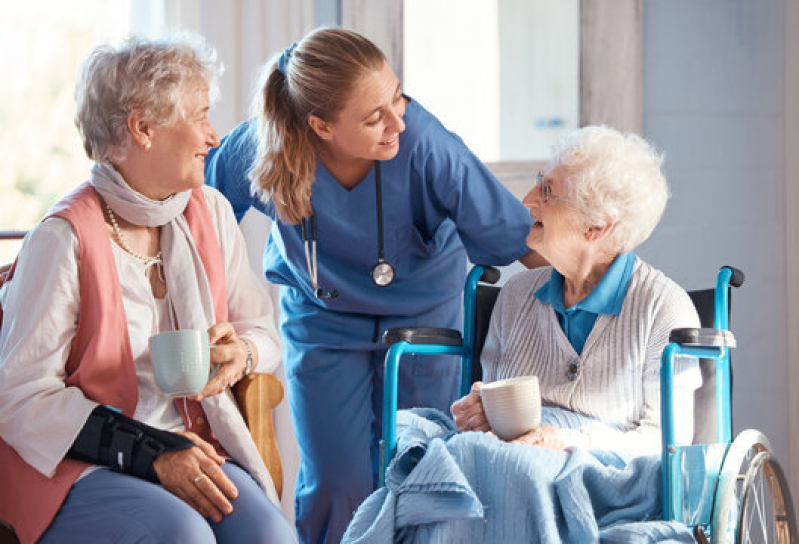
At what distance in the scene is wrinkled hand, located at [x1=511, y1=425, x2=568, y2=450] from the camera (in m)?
1.67

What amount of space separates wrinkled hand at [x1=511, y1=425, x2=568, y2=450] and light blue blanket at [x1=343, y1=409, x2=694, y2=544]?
0.04 meters

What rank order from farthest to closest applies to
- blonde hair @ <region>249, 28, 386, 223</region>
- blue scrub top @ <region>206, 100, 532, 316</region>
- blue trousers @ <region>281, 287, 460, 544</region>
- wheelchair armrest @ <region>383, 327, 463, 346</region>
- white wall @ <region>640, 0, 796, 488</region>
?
1. white wall @ <region>640, 0, 796, 488</region>
2. blue trousers @ <region>281, 287, 460, 544</region>
3. blue scrub top @ <region>206, 100, 532, 316</region>
4. blonde hair @ <region>249, 28, 386, 223</region>
5. wheelchair armrest @ <region>383, 327, 463, 346</region>

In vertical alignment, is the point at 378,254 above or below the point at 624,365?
above

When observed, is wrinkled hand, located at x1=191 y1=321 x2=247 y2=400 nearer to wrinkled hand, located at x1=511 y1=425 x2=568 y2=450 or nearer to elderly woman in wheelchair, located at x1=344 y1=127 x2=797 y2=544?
elderly woman in wheelchair, located at x1=344 y1=127 x2=797 y2=544

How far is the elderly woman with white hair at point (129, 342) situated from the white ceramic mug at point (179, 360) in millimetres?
82

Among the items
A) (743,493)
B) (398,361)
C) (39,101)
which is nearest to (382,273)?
(398,361)

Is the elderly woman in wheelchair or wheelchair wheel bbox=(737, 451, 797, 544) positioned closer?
the elderly woman in wheelchair

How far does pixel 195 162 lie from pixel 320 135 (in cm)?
38

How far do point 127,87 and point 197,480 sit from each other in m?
0.64

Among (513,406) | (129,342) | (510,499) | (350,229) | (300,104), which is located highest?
(300,104)

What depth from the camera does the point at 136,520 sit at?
160cm

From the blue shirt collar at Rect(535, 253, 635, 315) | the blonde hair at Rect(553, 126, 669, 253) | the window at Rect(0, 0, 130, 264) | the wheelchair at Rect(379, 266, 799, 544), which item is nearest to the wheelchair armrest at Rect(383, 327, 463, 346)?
the wheelchair at Rect(379, 266, 799, 544)

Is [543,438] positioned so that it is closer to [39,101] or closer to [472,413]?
[472,413]

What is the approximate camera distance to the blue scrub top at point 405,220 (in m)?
2.14
